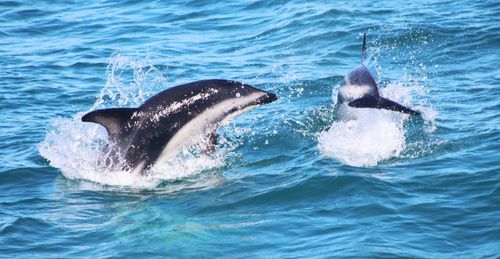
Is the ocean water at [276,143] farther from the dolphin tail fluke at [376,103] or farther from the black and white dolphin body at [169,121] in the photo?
the dolphin tail fluke at [376,103]

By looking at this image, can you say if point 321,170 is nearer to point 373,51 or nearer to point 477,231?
point 477,231

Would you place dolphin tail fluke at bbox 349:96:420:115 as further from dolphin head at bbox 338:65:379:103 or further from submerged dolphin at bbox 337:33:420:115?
dolphin head at bbox 338:65:379:103

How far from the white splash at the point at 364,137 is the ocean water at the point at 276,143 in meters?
0.03

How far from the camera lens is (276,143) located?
47.0 ft

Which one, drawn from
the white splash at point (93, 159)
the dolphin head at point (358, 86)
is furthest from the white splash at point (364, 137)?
the white splash at point (93, 159)

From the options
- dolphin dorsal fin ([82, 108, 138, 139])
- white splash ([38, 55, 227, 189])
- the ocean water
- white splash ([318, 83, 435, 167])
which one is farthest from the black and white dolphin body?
white splash ([318, 83, 435, 167])

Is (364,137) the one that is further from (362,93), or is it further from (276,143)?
(276,143)

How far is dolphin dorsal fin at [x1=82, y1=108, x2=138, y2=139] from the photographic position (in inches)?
473

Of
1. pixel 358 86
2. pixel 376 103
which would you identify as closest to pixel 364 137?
pixel 358 86

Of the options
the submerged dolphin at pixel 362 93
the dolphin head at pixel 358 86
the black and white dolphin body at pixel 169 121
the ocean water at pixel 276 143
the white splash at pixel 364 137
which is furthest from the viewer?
the dolphin head at pixel 358 86

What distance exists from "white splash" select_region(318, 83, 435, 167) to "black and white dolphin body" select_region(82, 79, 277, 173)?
1.36 m

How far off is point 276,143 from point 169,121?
2.32 metres

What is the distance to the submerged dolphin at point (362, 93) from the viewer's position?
12742 mm

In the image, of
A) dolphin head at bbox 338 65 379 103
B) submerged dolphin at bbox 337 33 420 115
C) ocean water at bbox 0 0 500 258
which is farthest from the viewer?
dolphin head at bbox 338 65 379 103
